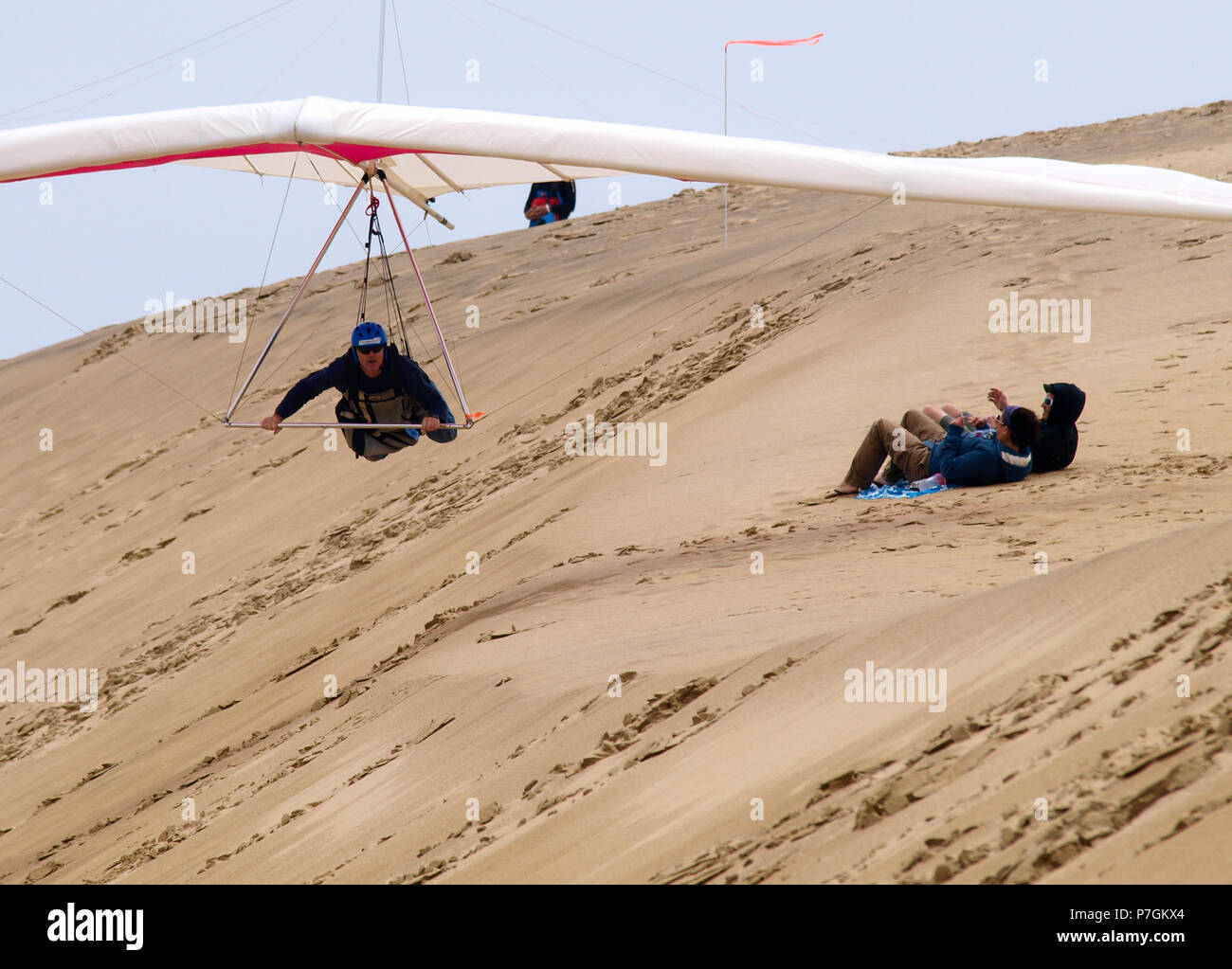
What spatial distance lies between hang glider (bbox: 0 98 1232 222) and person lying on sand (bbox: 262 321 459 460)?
962mm

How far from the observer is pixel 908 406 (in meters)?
7.84

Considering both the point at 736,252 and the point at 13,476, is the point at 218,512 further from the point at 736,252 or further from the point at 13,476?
the point at 736,252

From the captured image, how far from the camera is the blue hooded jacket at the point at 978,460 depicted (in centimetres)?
614

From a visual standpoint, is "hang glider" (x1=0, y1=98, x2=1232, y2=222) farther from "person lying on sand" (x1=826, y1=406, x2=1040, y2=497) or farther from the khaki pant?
the khaki pant

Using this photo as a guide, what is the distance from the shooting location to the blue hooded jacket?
6.14 meters

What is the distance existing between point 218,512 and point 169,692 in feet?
13.6
